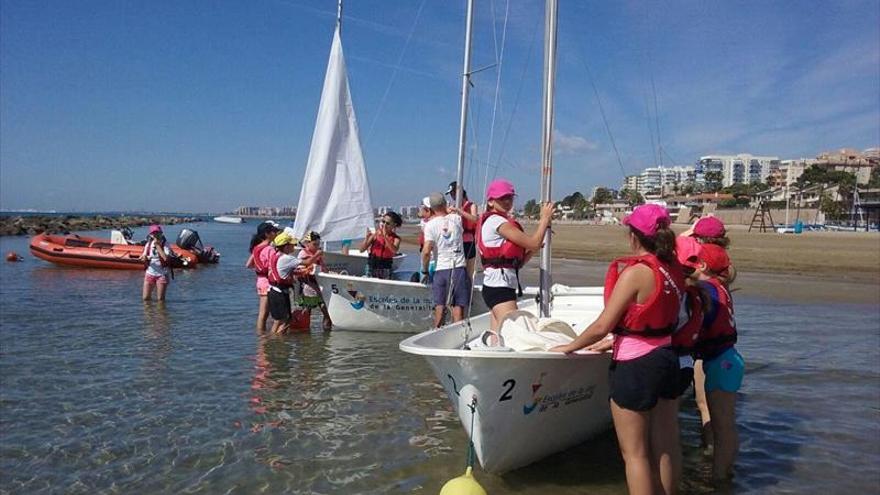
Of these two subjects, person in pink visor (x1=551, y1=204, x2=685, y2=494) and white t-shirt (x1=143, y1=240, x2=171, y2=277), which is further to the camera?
white t-shirt (x1=143, y1=240, x2=171, y2=277)

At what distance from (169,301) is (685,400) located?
12.1 metres

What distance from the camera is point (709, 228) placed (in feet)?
16.1

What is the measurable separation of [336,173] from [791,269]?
1937 cm

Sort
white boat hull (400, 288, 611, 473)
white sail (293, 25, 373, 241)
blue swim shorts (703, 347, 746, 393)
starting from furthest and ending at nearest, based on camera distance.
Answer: white sail (293, 25, 373, 241) < blue swim shorts (703, 347, 746, 393) < white boat hull (400, 288, 611, 473)

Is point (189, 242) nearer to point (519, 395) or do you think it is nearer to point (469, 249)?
point (469, 249)

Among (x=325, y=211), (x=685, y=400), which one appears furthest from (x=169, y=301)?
(x=685, y=400)

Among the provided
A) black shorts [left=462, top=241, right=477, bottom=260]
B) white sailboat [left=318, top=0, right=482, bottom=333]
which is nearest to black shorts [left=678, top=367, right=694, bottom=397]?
black shorts [left=462, top=241, right=477, bottom=260]

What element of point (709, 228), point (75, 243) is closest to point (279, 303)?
point (709, 228)

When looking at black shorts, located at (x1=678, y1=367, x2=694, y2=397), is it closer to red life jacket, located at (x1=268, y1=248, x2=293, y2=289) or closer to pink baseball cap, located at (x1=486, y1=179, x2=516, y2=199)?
pink baseball cap, located at (x1=486, y1=179, x2=516, y2=199)

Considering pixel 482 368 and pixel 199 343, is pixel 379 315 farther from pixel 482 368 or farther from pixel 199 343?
pixel 482 368

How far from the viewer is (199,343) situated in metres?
9.88

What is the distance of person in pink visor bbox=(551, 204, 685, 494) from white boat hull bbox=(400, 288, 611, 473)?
2.32 ft

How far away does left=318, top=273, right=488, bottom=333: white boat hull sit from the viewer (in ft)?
34.7

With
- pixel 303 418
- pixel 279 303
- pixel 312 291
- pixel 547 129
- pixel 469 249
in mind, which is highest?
pixel 547 129
